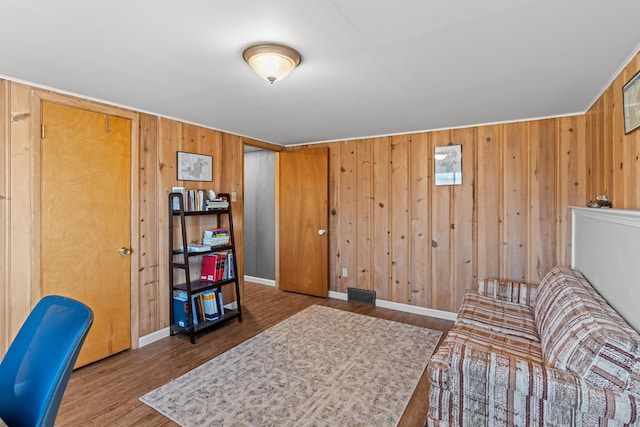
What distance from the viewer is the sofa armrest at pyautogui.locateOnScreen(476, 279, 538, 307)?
3.01 meters

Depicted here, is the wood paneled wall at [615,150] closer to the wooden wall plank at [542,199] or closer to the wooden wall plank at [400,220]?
the wooden wall plank at [542,199]

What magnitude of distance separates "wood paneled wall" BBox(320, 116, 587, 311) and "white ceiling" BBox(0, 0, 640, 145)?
1.70 ft

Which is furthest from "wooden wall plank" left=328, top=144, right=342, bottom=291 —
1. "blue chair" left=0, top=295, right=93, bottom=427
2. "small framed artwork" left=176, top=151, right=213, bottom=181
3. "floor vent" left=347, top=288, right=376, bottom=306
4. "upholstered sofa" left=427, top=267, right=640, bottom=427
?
"blue chair" left=0, top=295, right=93, bottom=427

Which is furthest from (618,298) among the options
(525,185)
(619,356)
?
(525,185)

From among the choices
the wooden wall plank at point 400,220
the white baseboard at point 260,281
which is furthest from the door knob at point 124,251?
the wooden wall plank at point 400,220

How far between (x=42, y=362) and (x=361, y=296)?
Result: 3.70 metres

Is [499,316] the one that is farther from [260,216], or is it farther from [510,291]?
[260,216]

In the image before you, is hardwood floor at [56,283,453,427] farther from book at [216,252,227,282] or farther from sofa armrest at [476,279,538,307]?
sofa armrest at [476,279,538,307]

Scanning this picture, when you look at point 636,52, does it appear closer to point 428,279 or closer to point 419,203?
point 419,203

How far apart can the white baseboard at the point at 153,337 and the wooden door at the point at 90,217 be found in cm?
12

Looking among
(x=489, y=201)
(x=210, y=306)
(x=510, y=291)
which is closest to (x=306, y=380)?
(x=210, y=306)

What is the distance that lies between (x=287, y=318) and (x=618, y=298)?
298cm

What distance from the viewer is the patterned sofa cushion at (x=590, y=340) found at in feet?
4.68

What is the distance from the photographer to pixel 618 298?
189 centimetres
